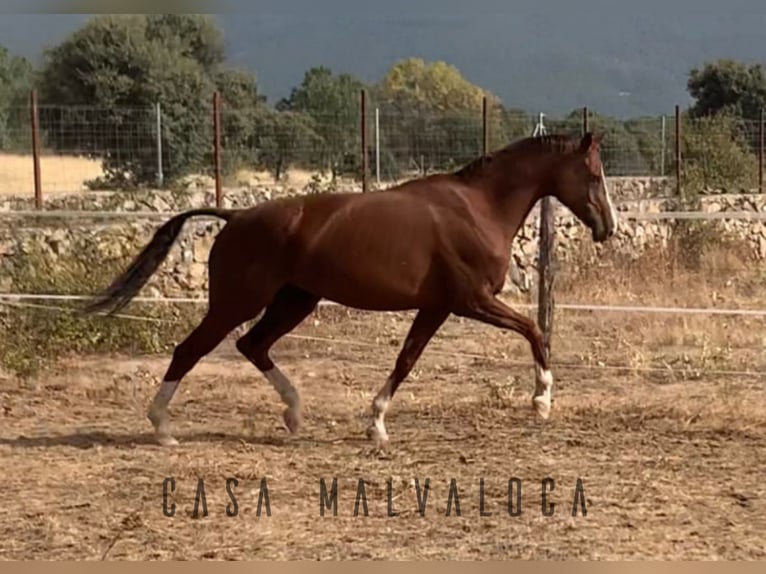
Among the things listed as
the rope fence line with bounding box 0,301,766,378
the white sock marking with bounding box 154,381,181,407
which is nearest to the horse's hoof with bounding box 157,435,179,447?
the white sock marking with bounding box 154,381,181,407

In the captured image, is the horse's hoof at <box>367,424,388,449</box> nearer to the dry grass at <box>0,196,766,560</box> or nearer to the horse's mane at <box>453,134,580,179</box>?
the dry grass at <box>0,196,766,560</box>

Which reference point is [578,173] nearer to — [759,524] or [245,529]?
[759,524]

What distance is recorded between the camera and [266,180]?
16641 millimetres

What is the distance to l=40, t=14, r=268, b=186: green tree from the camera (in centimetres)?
1467

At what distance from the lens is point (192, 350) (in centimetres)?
581

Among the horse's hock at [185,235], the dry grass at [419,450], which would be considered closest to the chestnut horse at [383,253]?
the dry grass at [419,450]

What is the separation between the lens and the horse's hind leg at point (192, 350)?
571 cm

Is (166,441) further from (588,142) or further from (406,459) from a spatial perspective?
(588,142)

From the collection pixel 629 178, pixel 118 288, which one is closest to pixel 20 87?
pixel 629 178

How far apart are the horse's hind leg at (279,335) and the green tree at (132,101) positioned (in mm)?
8255

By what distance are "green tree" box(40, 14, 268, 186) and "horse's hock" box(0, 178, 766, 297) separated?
1.68 meters

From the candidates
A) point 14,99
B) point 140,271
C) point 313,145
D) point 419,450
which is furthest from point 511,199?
point 14,99

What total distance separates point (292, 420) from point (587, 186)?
2.13 meters

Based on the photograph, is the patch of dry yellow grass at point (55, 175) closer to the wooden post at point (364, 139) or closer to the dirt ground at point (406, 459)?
the wooden post at point (364, 139)
